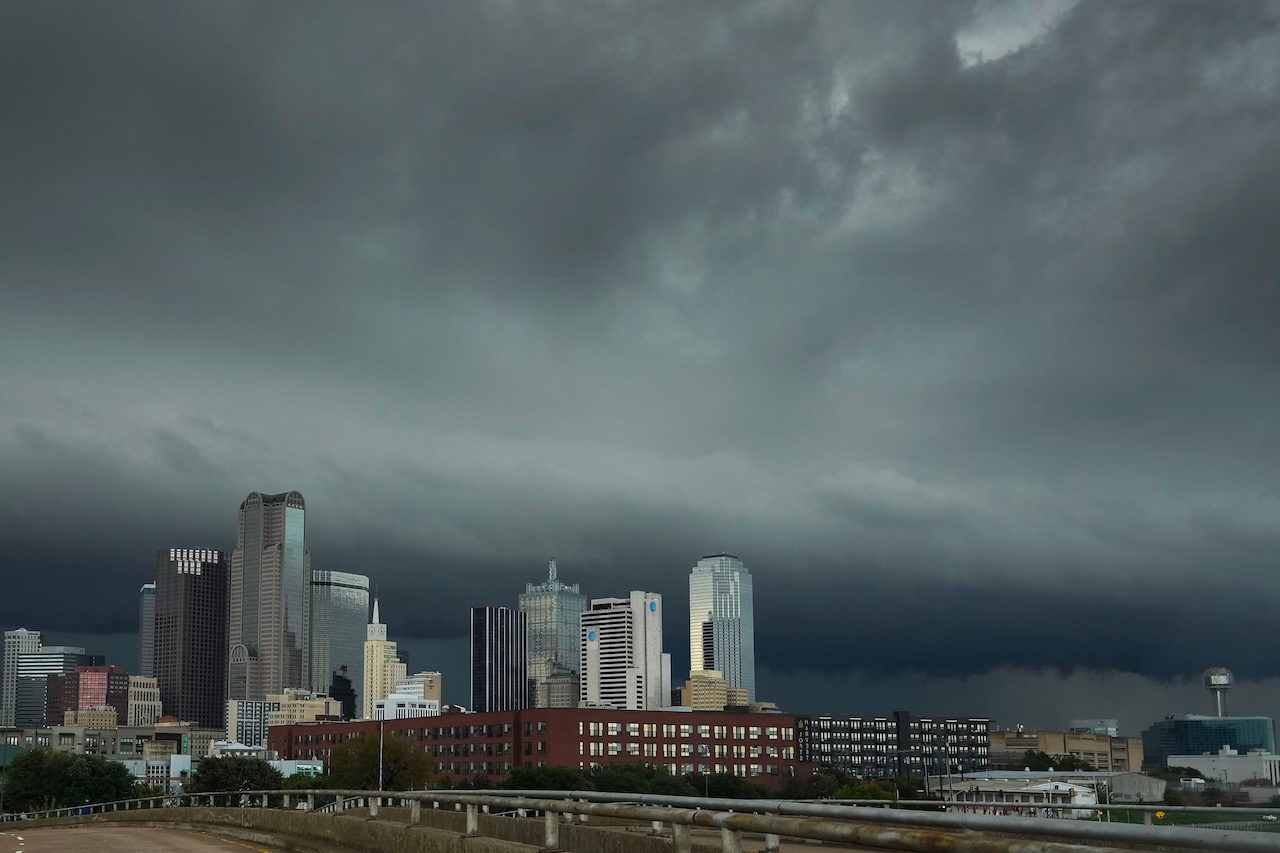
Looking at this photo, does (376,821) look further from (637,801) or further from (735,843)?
(735,843)

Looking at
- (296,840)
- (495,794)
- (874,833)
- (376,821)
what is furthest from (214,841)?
(874,833)

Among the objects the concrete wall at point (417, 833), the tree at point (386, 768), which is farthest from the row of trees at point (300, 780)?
the concrete wall at point (417, 833)

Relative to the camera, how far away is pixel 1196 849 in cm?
681

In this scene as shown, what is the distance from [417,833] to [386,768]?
154738 mm

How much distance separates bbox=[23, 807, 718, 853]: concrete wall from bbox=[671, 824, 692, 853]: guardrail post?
0.14 metres

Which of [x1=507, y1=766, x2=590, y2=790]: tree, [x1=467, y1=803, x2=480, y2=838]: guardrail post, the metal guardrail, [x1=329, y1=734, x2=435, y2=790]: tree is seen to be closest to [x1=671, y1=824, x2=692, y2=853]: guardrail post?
the metal guardrail

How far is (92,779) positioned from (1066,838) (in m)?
189

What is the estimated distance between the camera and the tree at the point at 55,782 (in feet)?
562

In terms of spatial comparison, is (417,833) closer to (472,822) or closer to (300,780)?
(472,822)

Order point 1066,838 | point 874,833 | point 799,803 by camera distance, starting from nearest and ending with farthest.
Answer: point 1066,838
point 874,833
point 799,803

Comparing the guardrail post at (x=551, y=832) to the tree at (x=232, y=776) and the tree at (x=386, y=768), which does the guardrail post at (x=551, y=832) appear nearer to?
the tree at (x=386, y=768)

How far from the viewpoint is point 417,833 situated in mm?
25000

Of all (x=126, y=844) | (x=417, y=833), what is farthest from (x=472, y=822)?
(x=126, y=844)

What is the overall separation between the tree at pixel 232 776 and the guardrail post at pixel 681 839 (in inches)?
7229
